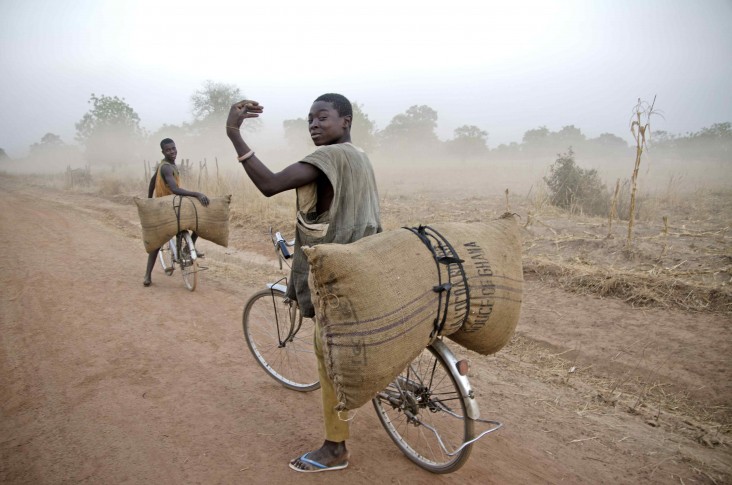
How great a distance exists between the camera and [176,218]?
5.37 m

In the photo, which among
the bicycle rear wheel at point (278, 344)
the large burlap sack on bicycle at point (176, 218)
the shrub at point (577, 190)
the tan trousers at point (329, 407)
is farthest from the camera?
the shrub at point (577, 190)

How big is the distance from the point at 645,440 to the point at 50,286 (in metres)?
6.42

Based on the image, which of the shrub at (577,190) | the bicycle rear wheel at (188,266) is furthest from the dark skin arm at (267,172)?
the shrub at (577,190)

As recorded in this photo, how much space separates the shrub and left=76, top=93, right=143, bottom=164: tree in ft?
136

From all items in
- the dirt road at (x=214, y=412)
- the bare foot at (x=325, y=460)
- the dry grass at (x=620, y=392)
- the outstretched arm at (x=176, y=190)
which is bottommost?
the dry grass at (x=620, y=392)

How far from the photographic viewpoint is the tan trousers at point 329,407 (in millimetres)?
2298

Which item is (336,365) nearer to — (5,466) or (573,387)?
(5,466)

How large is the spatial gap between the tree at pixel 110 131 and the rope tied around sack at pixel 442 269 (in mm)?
46146

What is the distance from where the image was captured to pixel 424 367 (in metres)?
3.15

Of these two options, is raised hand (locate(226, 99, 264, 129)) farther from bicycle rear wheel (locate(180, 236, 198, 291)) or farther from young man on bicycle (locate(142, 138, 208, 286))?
bicycle rear wheel (locate(180, 236, 198, 291))

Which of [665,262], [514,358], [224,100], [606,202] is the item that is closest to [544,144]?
[224,100]

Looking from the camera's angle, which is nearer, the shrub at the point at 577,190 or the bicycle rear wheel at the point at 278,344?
the bicycle rear wheel at the point at 278,344

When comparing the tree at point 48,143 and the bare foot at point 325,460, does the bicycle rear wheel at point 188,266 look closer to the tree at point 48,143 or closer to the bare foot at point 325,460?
the bare foot at point 325,460

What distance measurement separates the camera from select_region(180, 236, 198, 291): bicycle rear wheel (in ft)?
18.3
